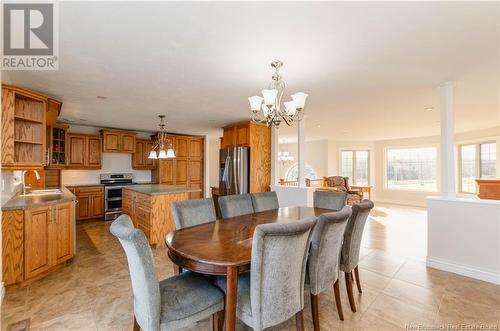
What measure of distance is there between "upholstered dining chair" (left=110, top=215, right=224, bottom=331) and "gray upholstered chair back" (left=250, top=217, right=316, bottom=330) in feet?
1.10

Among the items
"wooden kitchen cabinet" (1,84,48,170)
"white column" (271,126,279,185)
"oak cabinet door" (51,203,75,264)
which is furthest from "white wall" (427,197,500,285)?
Answer: "wooden kitchen cabinet" (1,84,48,170)

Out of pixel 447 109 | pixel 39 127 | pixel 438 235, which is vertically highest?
pixel 447 109

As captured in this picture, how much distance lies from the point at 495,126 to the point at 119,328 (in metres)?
8.41

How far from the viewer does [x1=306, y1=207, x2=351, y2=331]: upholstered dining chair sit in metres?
1.70

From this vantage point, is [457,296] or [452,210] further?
[452,210]

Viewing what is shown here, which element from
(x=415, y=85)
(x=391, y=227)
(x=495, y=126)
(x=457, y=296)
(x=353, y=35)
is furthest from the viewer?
(x=495, y=126)

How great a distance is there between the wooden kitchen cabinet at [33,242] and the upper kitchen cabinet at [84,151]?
2895 millimetres

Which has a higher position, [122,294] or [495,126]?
[495,126]

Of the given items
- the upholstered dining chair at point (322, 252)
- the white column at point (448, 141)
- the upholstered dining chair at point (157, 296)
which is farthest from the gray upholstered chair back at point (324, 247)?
the white column at point (448, 141)

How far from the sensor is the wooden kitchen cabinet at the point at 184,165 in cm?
629

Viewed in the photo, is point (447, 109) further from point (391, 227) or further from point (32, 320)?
point (32, 320)

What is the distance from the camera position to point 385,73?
2531mm

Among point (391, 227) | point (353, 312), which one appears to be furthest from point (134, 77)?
point (391, 227)

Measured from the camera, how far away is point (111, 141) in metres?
5.78
